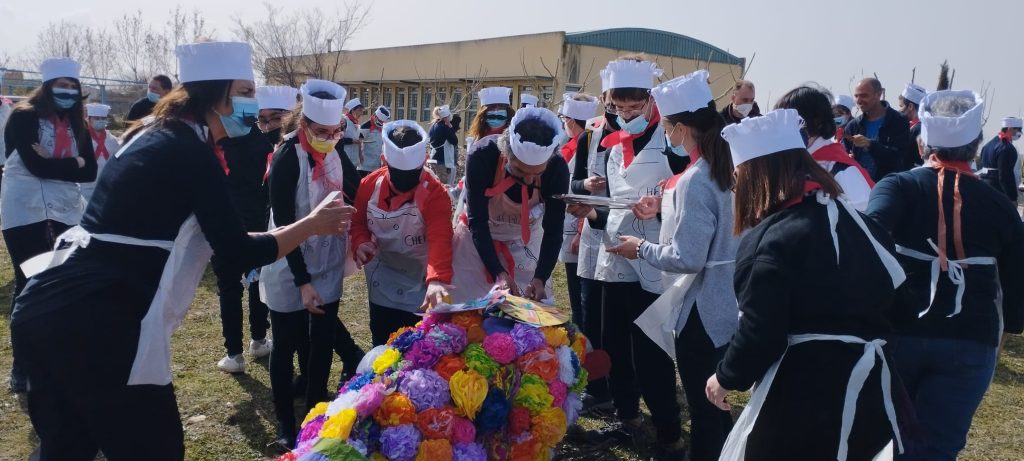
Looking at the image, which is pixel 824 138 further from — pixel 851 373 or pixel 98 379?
pixel 98 379

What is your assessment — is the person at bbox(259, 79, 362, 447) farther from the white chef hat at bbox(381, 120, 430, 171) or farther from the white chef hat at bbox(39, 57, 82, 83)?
the white chef hat at bbox(39, 57, 82, 83)

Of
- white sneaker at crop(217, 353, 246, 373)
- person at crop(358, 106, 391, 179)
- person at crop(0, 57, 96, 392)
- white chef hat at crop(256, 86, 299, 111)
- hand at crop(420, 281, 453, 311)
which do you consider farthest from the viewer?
person at crop(358, 106, 391, 179)

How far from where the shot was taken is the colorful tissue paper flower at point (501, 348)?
10.2 feet

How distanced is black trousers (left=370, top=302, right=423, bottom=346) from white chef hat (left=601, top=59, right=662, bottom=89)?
1.66 m

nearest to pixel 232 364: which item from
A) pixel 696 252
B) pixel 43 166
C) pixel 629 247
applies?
pixel 43 166

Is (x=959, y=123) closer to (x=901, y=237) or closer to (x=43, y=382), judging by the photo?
(x=901, y=237)

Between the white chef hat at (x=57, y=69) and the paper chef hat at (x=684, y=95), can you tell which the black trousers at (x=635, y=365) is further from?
the white chef hat at (x=57, y=69)

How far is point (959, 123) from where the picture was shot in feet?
9.93

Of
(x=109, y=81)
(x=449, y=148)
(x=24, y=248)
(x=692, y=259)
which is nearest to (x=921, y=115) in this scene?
(x=692, y=259)

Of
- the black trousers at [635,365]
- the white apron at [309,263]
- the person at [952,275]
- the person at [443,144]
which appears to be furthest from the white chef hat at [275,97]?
the person at [443,144]

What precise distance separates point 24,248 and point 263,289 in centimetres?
196

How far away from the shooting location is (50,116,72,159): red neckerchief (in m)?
4.83

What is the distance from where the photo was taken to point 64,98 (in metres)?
4.86

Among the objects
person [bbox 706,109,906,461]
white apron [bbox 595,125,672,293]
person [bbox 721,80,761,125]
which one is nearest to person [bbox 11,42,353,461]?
person [bbox 706,109,906,461]
